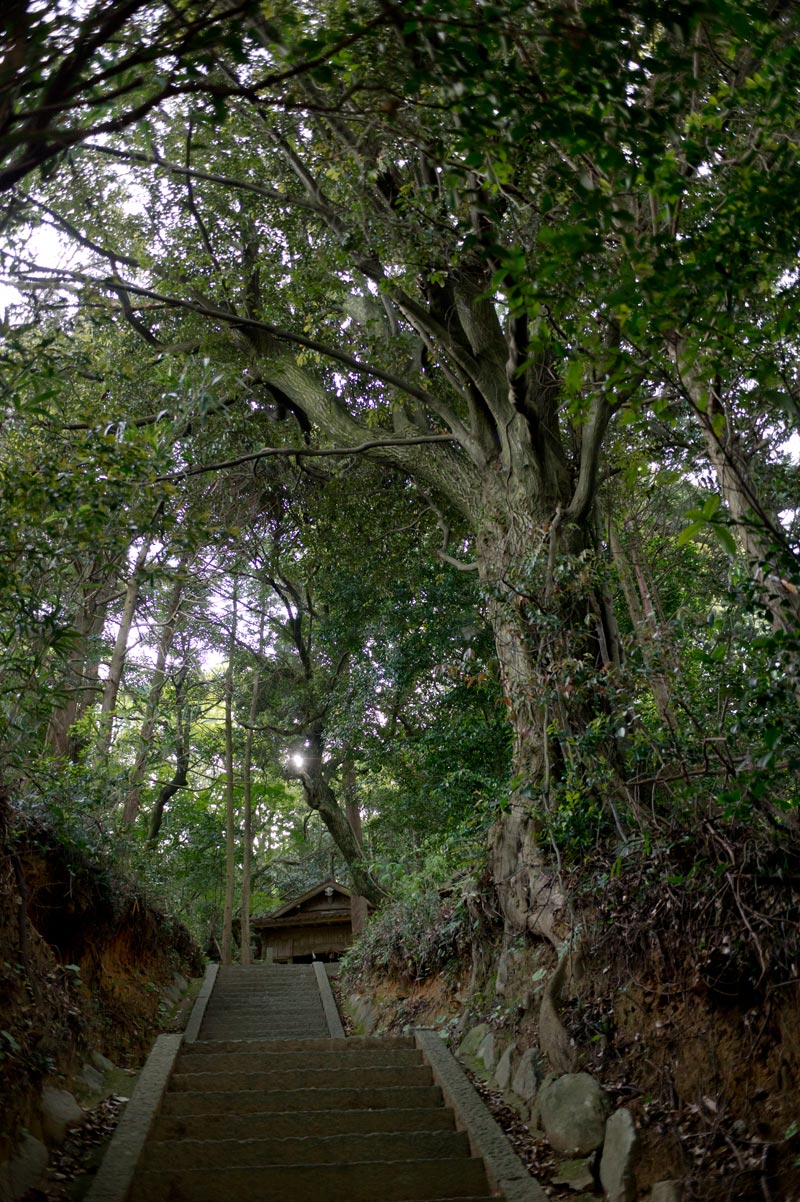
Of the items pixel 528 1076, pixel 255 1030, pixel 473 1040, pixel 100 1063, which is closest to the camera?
pixel 528 1076

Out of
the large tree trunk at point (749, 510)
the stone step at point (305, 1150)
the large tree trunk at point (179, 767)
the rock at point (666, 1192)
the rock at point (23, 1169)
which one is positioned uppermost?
the large tree trunk at point (179, 767)

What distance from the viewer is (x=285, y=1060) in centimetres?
657

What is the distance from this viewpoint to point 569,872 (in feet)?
20.4

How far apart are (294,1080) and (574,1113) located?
2125 mm

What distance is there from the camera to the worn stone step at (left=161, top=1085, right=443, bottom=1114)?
18.3 feet

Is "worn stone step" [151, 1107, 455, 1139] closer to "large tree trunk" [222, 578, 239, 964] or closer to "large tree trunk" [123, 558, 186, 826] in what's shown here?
"large tree trunk" [123, 558, 186, 826]

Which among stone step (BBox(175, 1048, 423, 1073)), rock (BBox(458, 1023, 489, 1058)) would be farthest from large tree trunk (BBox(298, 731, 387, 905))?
stone step (BBox(175, 1048, 423, 1073))

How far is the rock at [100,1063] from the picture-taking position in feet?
21.1

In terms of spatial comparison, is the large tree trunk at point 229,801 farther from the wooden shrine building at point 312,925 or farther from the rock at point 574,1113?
the rock at point 574,1113

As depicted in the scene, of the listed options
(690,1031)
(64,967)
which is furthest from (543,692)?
(64,967)

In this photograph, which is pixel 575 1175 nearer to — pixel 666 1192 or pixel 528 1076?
pixel 666 1192

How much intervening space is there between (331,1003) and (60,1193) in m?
7.82

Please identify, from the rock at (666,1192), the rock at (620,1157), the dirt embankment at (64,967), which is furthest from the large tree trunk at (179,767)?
the rock at (666,1192)

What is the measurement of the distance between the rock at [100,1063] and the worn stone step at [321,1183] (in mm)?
2229
